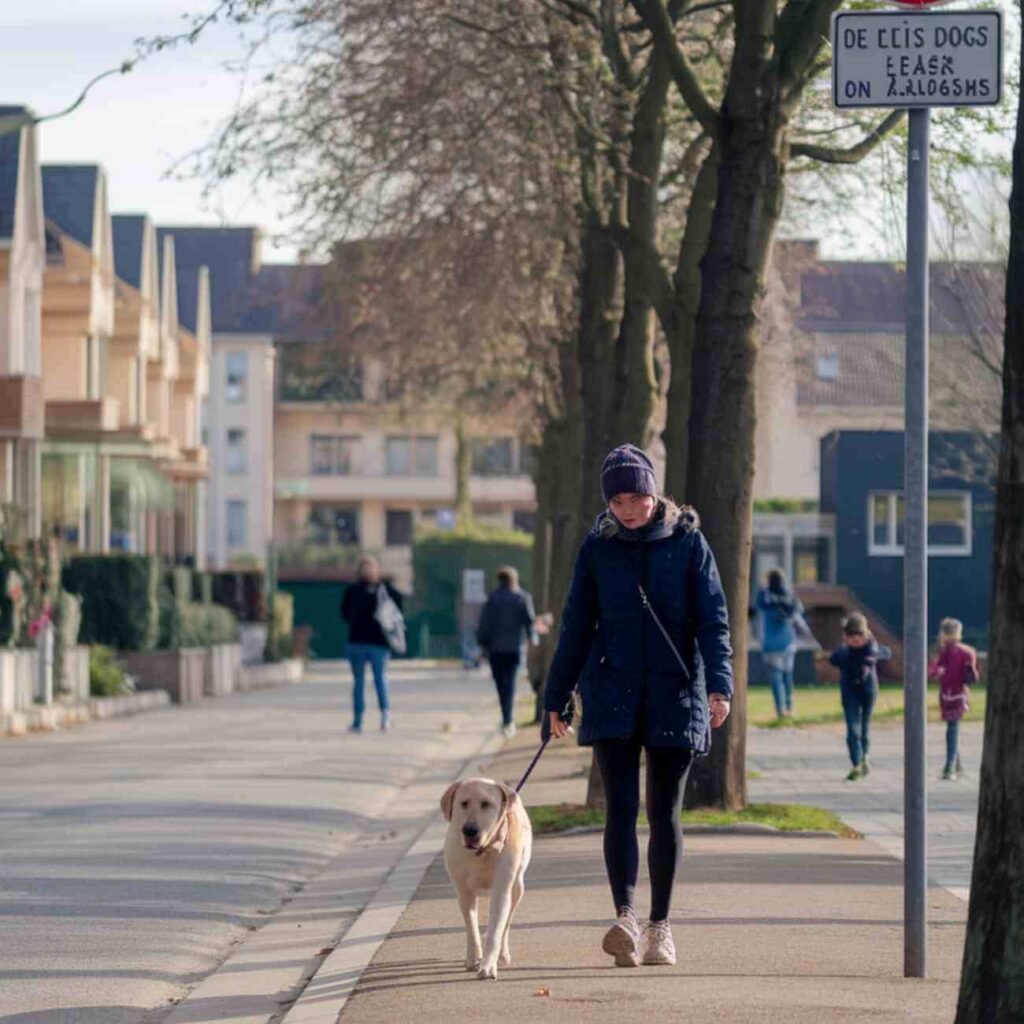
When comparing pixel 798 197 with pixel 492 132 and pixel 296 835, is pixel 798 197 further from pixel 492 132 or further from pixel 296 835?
pixel 296 835

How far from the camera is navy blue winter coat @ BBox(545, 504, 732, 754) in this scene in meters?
8.05

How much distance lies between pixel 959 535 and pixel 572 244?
30360mm

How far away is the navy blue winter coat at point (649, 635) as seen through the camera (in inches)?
317

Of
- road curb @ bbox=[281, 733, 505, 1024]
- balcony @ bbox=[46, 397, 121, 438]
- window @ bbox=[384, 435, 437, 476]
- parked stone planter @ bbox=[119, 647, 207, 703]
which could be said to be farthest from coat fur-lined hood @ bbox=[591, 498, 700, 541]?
window @ bbox=[384, 435, 437, 476]

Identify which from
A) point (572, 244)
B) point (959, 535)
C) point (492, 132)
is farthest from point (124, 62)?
point (959, 535)

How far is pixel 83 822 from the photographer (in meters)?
15.0

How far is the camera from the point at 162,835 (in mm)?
14117

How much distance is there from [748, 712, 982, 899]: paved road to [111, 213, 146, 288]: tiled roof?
107 feet

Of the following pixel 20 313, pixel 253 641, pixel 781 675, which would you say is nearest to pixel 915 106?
pixel 781 675

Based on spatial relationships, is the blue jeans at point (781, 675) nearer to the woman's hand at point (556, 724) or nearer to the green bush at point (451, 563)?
the woman's hand at point (556, 724)

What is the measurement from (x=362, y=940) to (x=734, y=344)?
5467 mm

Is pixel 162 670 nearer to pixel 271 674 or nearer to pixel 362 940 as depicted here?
pixel 271 674

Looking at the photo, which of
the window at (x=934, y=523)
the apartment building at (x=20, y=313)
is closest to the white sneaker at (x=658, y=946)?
the apartment building at (x=20, y=313)

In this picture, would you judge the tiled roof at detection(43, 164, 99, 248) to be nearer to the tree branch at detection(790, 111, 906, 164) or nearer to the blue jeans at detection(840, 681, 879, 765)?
the blue jeans at detection(840, 681, 879, 765)
